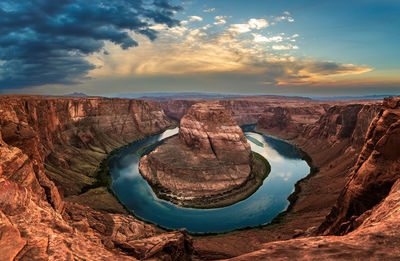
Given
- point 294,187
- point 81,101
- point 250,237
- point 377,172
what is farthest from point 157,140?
point 377,172

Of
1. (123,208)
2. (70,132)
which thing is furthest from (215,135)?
(70,132)

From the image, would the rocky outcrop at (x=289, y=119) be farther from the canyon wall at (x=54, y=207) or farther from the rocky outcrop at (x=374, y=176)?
the canyon wall at (x=54, y=207)

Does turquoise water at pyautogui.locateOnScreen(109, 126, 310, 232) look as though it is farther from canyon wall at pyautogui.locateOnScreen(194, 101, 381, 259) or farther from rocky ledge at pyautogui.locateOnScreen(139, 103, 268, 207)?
canyon wall at pyautogui.locateOnScreen(194, 101, 381, 259)

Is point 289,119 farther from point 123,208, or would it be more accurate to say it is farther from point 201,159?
point 123,208

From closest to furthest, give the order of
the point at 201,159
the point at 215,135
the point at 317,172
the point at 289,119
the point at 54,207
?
the point at 54,207
the point at 201,159
the point at 215,135
the point at 317,172
the point at 289,119

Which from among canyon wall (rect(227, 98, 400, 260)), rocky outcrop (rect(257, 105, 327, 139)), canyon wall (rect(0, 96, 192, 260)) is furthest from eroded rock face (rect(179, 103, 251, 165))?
rocky outcrop (rect(257, 105, 327, 139))

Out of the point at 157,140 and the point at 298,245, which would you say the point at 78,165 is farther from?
the point at 298,245

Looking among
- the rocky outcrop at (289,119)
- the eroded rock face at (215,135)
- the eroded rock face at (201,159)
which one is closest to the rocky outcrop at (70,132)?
the eroded rock face at (201,159)
